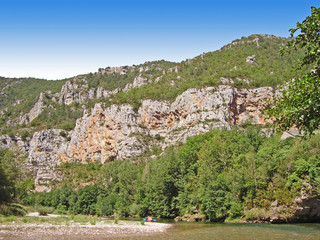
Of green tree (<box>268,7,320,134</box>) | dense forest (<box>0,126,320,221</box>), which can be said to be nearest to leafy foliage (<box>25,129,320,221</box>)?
dense forest (<box>0,126,320,221</box>)

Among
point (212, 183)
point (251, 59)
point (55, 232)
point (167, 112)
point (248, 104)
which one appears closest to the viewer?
point (55, 232)

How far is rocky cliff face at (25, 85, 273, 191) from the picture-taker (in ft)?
379

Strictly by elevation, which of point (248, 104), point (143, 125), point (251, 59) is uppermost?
point (251, 59)

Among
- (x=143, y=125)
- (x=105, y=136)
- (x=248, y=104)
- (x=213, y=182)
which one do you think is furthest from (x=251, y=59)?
(x=213, y=182)

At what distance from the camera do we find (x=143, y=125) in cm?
13688

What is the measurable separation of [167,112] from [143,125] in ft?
45.6

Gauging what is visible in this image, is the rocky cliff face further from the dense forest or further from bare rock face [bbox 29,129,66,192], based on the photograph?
the dense forest

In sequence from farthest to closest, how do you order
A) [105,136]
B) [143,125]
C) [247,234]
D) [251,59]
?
[251,59] → [105,136] → [143,125] → [247,234]

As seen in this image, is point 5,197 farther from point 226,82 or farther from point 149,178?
point 226,82

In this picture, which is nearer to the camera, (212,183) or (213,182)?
(212,183)

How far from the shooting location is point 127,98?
147 metres

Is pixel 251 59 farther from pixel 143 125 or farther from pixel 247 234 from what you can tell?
pixel 247 234

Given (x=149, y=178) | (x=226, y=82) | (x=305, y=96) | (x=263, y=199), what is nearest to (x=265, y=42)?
(x=226, y=82)

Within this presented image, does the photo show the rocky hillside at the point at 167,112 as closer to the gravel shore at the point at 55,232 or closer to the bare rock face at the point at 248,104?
the bare rock face at the point at 248,104
